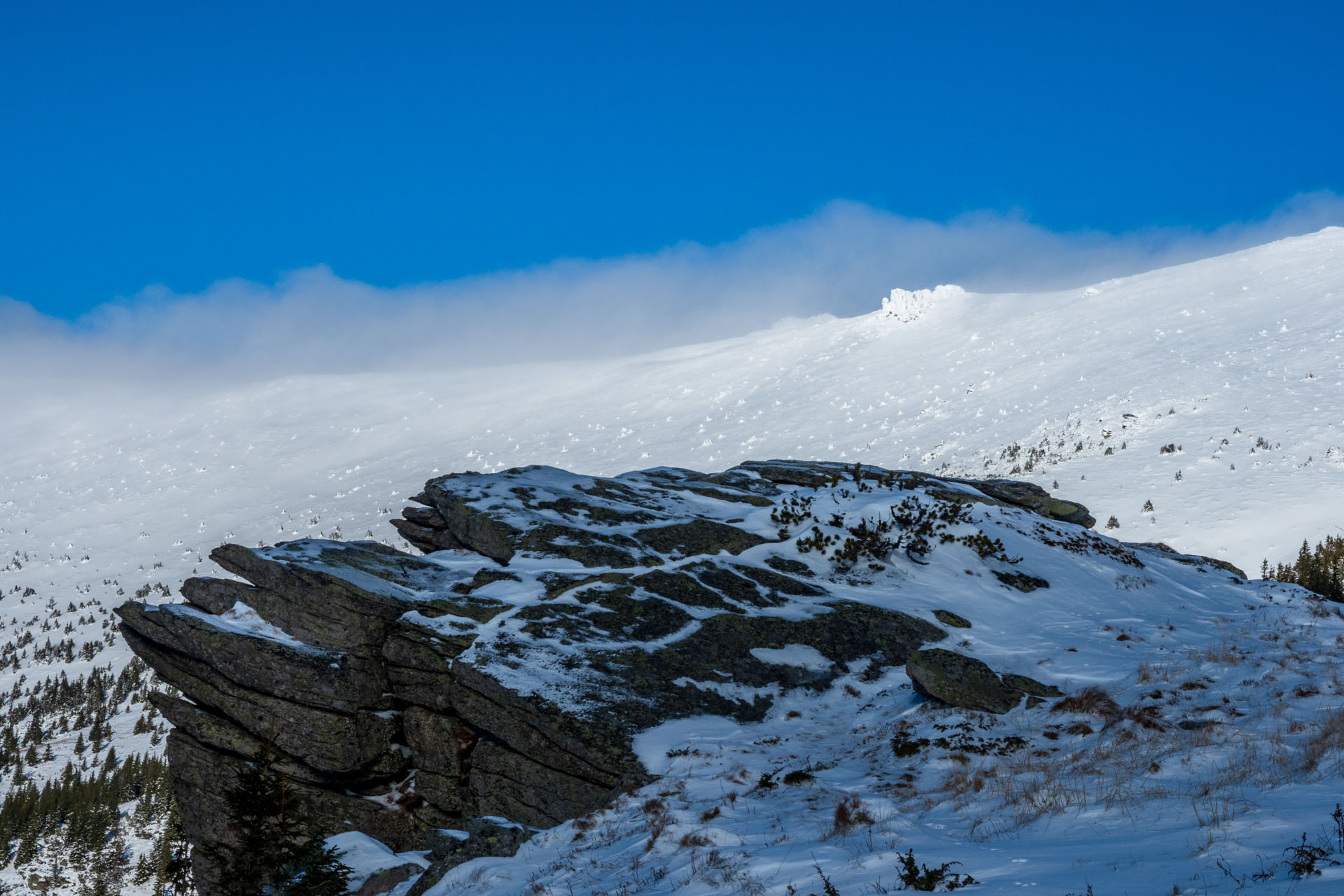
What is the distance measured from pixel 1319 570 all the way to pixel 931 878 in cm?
3258

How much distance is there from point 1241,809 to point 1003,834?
215 cm

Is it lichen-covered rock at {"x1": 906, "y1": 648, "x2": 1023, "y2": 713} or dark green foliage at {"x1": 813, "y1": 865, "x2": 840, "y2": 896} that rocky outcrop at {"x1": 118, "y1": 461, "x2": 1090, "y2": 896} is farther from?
dark green foliage at {"x1": 813, "y1": 865, "x2": 840, "y2": 896}

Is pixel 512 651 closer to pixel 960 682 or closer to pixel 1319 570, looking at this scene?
pixel 960 682

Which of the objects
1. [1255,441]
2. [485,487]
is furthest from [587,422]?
[485,487]

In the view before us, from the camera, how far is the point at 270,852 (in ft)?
35.5

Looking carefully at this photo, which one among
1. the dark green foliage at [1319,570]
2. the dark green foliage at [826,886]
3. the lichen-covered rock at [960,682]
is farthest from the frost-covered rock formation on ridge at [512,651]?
the dark green foliage at [1319,570]

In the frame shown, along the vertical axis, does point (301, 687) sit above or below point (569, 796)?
above

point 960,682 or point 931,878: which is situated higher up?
point 931,878

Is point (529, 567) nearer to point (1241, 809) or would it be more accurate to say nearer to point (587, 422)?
point (1241, 809)

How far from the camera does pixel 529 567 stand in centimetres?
1920

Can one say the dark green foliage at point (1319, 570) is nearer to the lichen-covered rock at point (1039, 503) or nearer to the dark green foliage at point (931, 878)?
the lichen-covered rock at point (1039, 503)

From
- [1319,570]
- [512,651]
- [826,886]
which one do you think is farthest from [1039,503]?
[826,886]

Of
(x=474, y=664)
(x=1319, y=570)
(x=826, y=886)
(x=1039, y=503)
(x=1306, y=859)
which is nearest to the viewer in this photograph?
(x=1306, y=859)

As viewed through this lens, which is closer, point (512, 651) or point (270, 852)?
point (270, 852)
